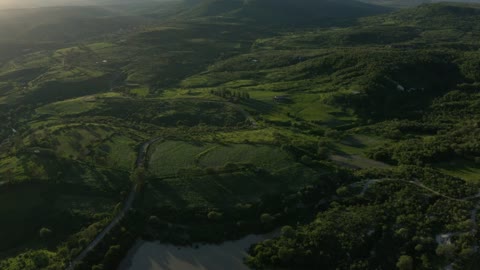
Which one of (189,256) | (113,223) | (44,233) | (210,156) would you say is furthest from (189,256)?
(210,156)

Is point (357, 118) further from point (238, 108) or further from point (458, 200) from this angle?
point (458, 200)

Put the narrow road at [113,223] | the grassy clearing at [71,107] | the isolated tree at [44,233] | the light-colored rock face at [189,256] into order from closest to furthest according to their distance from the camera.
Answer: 1. the narrow road at [113,223]
2. the light-colored rock face at [189,256]
3. the isolated tree at [44,233]
4. the grassy clearing at [71,107]

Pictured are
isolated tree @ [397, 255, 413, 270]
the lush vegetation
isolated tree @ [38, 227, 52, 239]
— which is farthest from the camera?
isolated tree @ [38, 227, 52, 239]

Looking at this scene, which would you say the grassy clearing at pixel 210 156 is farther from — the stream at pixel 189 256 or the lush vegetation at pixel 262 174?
the stream at pixel 189 256

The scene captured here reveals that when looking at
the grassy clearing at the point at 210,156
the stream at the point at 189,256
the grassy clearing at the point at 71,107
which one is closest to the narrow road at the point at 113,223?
the grassy clearing at the point at 210,156

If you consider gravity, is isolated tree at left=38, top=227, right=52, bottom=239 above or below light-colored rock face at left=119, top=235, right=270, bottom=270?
above

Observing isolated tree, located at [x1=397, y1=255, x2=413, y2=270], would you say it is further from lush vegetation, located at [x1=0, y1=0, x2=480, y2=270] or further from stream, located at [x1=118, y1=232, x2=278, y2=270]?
stream, located at [x1=118, y1=232, x2=278, y2=270]

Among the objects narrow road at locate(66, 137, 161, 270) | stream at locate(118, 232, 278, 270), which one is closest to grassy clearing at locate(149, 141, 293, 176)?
narrow road at locate(66, 137, 161, 270)

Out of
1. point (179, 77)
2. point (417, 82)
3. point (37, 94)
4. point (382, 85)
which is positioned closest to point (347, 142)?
point (382, 85)

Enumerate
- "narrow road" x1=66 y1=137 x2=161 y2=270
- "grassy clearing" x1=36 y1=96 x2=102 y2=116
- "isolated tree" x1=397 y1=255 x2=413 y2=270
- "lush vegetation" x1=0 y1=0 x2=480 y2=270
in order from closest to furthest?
"isolated tree" x1=397 y1=255 x2=413 y2=270 → "narrow road" x1=66 y1=137 x2=161 y2=270 → "lush vegetation" x1=0 y1=0 x2=480 y2=270 → "grassy clearing" x1=36 y1=96 x2=102 y2=116
